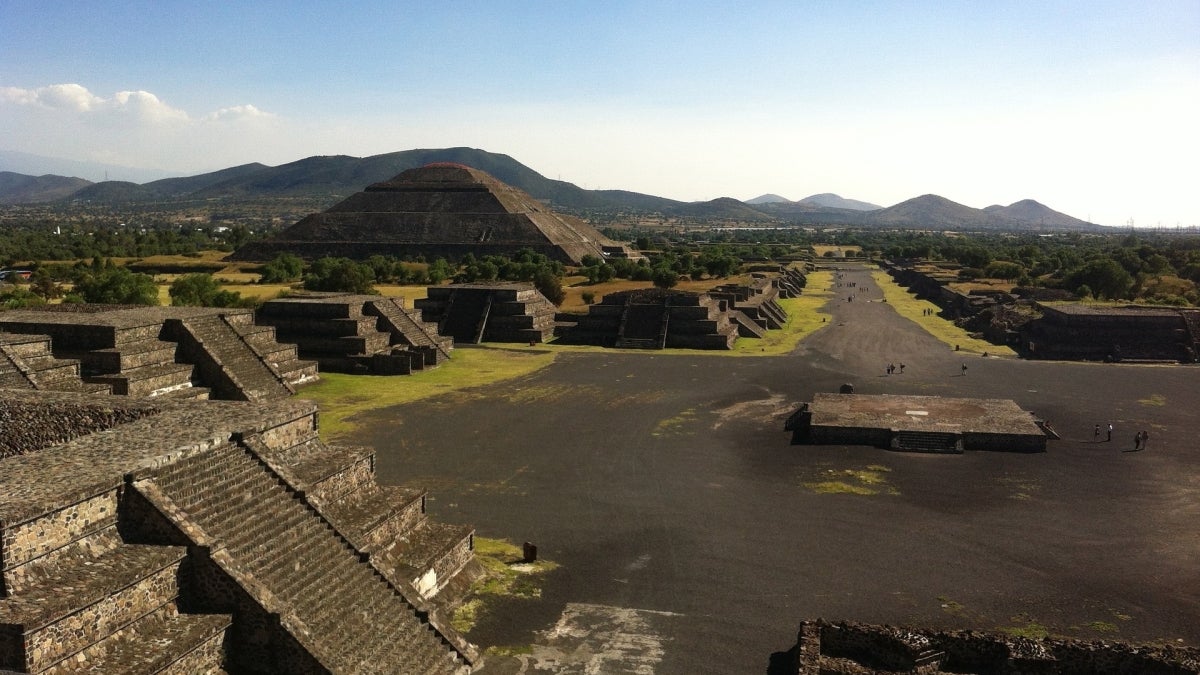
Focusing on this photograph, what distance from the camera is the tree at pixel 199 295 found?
51.8m

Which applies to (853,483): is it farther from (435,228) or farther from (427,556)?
(435,228)

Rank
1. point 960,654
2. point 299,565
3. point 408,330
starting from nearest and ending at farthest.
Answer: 1. point 299,565
2. point 960,654
3. point 408,330

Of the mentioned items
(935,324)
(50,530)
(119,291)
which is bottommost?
(935,324)

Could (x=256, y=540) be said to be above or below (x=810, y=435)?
above

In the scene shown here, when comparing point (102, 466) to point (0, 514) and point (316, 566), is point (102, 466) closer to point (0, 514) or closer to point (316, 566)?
point (0, 514)

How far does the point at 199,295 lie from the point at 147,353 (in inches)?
932

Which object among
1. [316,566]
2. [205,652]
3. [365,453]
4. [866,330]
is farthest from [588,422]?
[866,330]

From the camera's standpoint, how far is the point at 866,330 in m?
63.7

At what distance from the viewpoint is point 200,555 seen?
500 inches

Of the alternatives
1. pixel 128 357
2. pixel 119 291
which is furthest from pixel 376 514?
pixel 119 291

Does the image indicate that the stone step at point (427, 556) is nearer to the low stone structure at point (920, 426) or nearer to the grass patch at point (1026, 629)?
the grass patch at point (1026, 629)

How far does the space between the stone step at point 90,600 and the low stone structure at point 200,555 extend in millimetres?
23

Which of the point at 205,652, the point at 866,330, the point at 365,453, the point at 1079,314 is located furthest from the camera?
the point at 866,330

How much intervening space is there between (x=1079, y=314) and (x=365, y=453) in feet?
166
